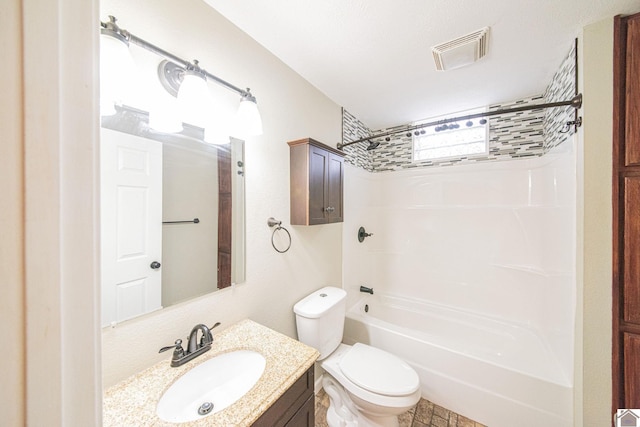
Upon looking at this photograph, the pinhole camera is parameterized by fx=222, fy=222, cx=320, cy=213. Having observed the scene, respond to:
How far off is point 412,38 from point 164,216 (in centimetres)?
163

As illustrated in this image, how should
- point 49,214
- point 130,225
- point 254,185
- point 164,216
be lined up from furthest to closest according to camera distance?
point 254,185 → point 164,216 → point 130,225 → point 49,214

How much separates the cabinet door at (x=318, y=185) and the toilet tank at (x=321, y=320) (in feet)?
1.86

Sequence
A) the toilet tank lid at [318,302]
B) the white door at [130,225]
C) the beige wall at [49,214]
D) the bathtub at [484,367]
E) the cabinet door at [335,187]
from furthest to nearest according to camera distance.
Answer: the cabinet door at [335,187] → the toilet tank lid at [318,302] → the bathtub at [484,367] → the white door at [130,225] → the beige wall at [49,214]

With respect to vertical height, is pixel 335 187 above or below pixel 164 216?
above

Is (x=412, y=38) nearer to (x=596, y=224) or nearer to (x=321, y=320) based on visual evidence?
(x=596, y=224)

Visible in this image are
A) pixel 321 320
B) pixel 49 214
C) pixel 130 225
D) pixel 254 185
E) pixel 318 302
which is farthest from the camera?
pixel 318 302

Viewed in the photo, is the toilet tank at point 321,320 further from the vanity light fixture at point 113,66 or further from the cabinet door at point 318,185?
the vanity light fixture at point 113,66

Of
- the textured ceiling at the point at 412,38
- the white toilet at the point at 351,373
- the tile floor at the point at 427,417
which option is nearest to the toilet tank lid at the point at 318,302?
the white toilet at the point at 351,373

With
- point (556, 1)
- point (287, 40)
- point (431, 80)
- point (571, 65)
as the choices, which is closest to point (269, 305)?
point (287, 40)

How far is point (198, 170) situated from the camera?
1.06 metres

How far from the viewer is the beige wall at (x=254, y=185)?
2.81 ft

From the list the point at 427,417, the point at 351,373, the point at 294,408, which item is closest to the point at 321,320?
the point at 351,373

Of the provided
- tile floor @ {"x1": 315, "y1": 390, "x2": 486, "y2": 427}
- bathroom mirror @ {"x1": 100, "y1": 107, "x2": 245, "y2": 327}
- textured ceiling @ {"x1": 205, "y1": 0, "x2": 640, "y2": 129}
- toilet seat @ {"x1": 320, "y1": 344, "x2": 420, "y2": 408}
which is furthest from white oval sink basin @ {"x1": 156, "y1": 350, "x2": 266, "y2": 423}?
textured ceiling @ {"x1": 205, "y1": 0, "x2": 640, "y2": 129}

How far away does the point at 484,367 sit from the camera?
1.49 meters
